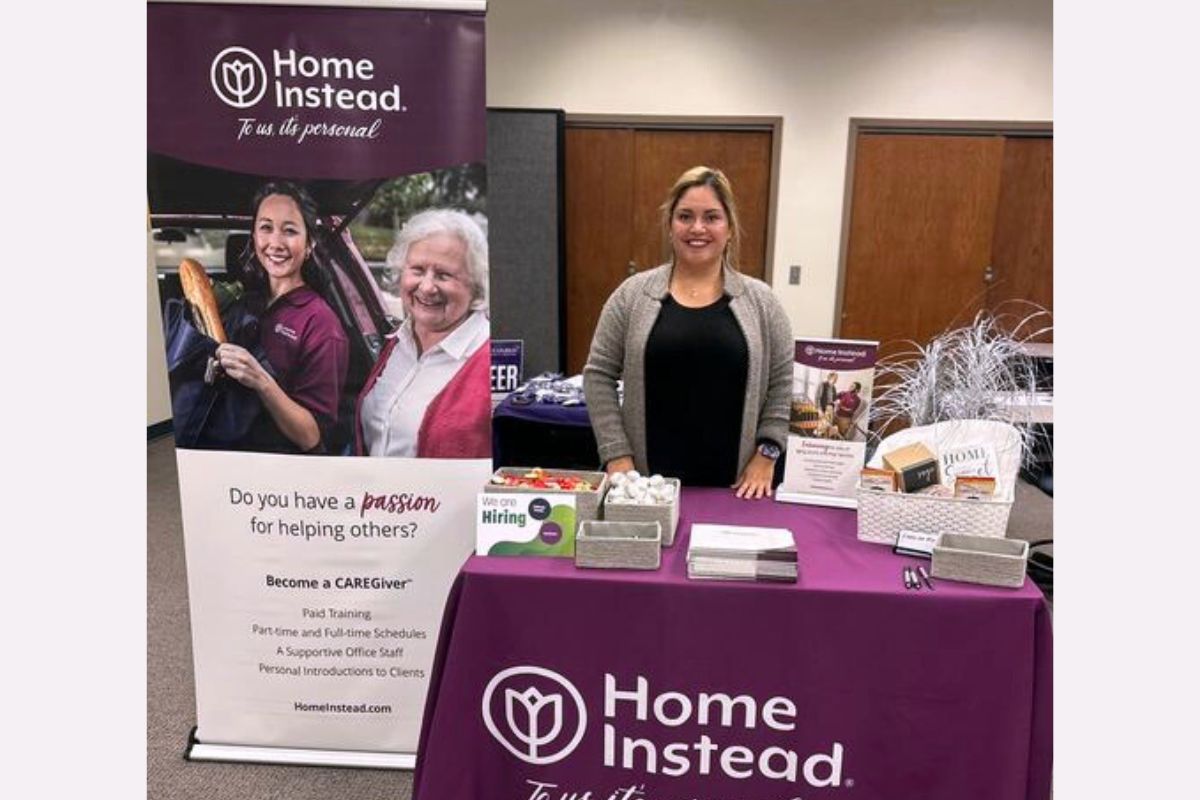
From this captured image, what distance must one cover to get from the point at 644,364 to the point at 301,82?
3.23 feet

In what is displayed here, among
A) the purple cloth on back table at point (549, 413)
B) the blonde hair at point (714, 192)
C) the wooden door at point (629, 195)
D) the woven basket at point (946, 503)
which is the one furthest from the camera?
the wooden door at point (629, 195)

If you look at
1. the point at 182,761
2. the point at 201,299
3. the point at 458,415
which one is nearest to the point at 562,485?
the point at 458,415

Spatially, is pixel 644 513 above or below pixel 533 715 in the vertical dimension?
above

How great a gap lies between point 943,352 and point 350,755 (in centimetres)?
171

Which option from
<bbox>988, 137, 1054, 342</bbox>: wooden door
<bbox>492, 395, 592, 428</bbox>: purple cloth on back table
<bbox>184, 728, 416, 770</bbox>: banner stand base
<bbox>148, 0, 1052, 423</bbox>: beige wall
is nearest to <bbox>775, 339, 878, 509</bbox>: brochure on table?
<bbox>184, 728, 416, 770</bbox>: banner stand base

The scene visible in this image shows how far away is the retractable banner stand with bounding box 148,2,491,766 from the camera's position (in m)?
1.59

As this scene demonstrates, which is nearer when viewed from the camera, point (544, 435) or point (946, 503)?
point (946, 503)

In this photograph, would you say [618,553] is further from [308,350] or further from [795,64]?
[795,64]

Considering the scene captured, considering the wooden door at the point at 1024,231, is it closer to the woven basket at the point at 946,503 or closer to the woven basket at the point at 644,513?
the woven basket at the point at 946,503

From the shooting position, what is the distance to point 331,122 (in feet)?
5.27

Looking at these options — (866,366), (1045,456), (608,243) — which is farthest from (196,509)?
(608,243)

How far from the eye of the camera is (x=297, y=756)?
6.35ft

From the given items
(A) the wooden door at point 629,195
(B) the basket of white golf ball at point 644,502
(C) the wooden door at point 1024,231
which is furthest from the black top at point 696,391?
(C) the wooden door at point 1024,231

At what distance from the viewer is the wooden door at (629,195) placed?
15.6 feet
